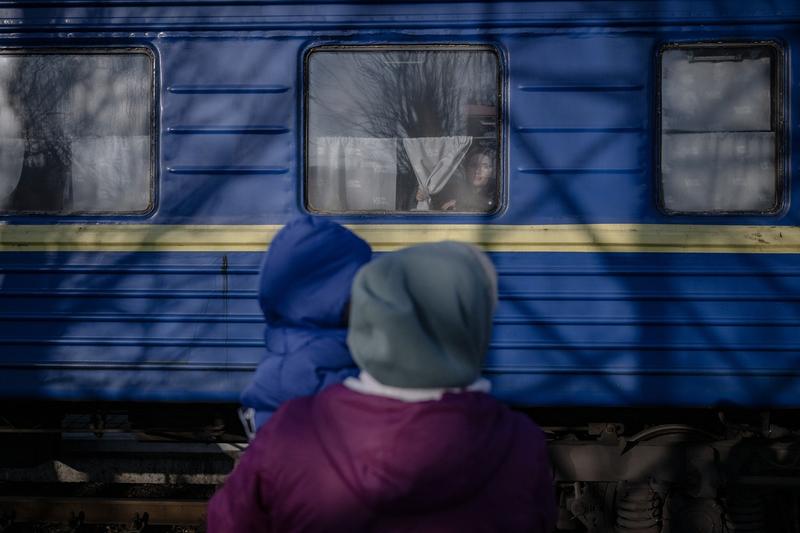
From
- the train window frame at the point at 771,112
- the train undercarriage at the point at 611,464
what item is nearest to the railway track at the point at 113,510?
the train undercarriage at the point at 611,464

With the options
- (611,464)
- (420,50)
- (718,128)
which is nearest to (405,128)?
(420,50)

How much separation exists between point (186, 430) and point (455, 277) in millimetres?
3691

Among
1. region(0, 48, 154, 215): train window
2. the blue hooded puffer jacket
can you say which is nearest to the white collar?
the blue hooded puffer jacket

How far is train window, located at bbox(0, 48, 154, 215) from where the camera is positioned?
4.27 m

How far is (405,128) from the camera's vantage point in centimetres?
415

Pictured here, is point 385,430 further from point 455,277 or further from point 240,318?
point 240,318

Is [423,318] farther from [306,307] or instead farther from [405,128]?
[405,128]

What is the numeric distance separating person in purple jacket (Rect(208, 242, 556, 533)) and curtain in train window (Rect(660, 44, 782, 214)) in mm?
3056

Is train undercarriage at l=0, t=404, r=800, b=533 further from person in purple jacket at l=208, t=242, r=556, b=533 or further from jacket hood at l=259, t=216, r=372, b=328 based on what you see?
person in purple jacket at l=208, t=242, r=556, b=533

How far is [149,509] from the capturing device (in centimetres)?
466

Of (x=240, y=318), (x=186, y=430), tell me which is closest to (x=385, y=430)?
(x=240, y=318)

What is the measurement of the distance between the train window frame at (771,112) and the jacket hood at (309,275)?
252cm

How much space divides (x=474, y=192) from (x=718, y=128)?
126cm

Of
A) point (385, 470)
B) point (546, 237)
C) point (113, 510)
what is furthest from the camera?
point (113, 510)
